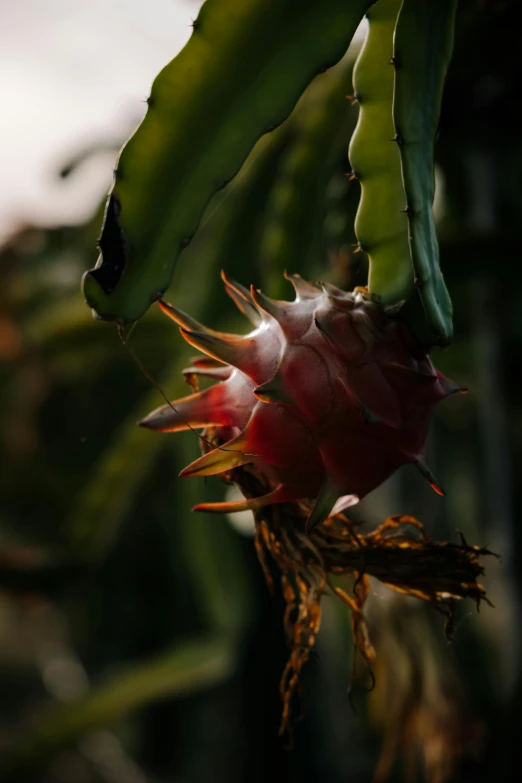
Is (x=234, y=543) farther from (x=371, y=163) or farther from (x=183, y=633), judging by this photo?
(x=183, y=633)

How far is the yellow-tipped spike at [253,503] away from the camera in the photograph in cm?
56

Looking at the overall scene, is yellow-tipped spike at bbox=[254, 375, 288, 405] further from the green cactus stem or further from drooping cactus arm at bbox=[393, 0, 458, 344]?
the green cactus stem

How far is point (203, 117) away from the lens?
561 mm

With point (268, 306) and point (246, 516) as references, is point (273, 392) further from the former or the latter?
point (246, 516)

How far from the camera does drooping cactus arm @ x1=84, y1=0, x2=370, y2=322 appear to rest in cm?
54

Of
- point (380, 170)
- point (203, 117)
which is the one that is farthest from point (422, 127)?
point (203, 117)

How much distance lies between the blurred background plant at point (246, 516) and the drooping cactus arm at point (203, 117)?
94 millimetres

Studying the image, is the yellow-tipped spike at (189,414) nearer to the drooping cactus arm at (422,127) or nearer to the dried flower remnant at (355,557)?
the dried flower remnant at (355,557)

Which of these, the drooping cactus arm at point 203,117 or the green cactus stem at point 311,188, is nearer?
the drooping cactus arm at point 203,117

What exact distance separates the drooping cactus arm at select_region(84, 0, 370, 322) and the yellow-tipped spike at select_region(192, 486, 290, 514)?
16cm

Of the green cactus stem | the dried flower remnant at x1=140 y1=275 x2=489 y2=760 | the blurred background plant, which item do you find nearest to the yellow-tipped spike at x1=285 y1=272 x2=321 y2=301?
the dried flower remnant at x1=140 y1=275 x2=489 y2=760

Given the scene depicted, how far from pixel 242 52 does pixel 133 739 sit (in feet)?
9.37

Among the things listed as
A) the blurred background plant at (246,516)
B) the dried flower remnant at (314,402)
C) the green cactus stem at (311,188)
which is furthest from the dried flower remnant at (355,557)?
the green cactus stem at (311,188)

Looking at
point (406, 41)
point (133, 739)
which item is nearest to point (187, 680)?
point (406, 41)
